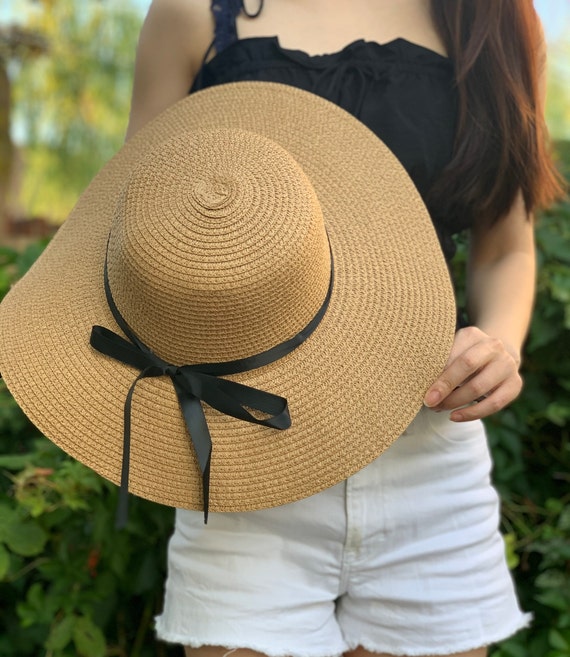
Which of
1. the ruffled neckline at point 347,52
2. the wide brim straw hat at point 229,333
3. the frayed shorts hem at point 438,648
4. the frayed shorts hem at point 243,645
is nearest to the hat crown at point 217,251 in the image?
the wide brim straw hat at point 229,333

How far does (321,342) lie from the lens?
1.07 meters

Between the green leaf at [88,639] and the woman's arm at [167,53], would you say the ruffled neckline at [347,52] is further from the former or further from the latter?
the green leaf at [88,639]

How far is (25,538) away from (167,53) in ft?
2.94

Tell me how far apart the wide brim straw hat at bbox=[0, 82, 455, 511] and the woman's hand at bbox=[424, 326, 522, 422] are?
0.02 metres

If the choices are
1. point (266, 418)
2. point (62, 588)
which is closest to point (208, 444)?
point (266, 418)

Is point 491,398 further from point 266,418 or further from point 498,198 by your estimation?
point 498,198

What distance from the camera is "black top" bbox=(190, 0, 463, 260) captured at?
4.23ft

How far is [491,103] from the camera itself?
4.34ft

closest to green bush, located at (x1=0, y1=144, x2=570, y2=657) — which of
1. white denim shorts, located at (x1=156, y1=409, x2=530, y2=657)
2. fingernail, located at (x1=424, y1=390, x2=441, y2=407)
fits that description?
white denim shorts, located at (x1=156, y1=409, x2=530, y2=657)

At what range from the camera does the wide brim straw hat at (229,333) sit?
1.00m

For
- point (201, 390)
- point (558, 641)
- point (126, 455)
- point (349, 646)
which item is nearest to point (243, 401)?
point (201, 390)

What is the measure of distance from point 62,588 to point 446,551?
82cm

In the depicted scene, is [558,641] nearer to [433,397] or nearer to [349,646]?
[349,646]

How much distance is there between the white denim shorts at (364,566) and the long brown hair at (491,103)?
15.4 inches
